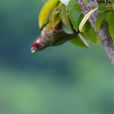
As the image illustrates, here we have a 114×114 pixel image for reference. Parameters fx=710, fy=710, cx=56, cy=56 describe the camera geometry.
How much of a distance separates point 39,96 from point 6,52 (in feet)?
8.65

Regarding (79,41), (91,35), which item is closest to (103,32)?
(91,35)

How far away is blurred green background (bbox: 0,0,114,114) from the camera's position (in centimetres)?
1411

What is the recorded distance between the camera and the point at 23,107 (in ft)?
45.2

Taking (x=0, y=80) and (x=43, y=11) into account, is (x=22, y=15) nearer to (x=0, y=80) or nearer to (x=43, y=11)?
(x=0, y=80)

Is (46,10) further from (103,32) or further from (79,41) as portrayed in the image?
(103,32)

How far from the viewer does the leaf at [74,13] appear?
4.12ft

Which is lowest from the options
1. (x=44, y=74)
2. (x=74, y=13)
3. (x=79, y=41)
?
(x=44, y=74)

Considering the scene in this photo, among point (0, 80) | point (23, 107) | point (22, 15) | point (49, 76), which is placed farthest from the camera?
point (22, 15)

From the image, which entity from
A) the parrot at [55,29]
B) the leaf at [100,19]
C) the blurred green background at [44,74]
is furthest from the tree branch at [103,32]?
the blurred green background at [44,74]

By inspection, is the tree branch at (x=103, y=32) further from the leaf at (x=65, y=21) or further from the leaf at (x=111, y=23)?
the leaf at (x=65, y=21)

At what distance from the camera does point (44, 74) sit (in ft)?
54.6

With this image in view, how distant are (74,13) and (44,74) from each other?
50.5ft

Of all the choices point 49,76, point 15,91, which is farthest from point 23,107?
point 49,76

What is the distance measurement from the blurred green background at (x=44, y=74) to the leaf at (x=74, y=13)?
11176 millimetres
